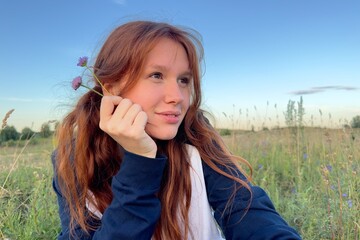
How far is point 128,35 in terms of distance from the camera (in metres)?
1.69

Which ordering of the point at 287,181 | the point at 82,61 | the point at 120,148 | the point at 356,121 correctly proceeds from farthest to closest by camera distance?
the point at 356,121, the point at 287,181, the point at 120,148, the point at 82,61

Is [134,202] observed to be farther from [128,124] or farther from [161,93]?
[161,93]

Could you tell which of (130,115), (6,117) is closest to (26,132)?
(6,117)

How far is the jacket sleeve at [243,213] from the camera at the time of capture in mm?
1423

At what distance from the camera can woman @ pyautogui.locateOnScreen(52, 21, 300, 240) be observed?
1352 mm

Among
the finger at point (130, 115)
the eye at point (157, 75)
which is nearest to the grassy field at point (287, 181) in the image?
the eye at point (157, 75)

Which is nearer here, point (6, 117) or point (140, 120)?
point (140, 120)

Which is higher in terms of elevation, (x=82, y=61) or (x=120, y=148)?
(x=82, y=61)

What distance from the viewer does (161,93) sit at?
4.87ft

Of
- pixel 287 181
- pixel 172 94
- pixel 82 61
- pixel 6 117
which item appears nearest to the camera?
pixel 82 61

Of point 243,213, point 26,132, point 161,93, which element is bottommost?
point 243,213

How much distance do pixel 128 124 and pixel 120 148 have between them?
0.44m

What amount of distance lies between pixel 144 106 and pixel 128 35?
1.24 ft

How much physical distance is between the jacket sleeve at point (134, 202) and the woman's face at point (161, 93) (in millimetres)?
176
